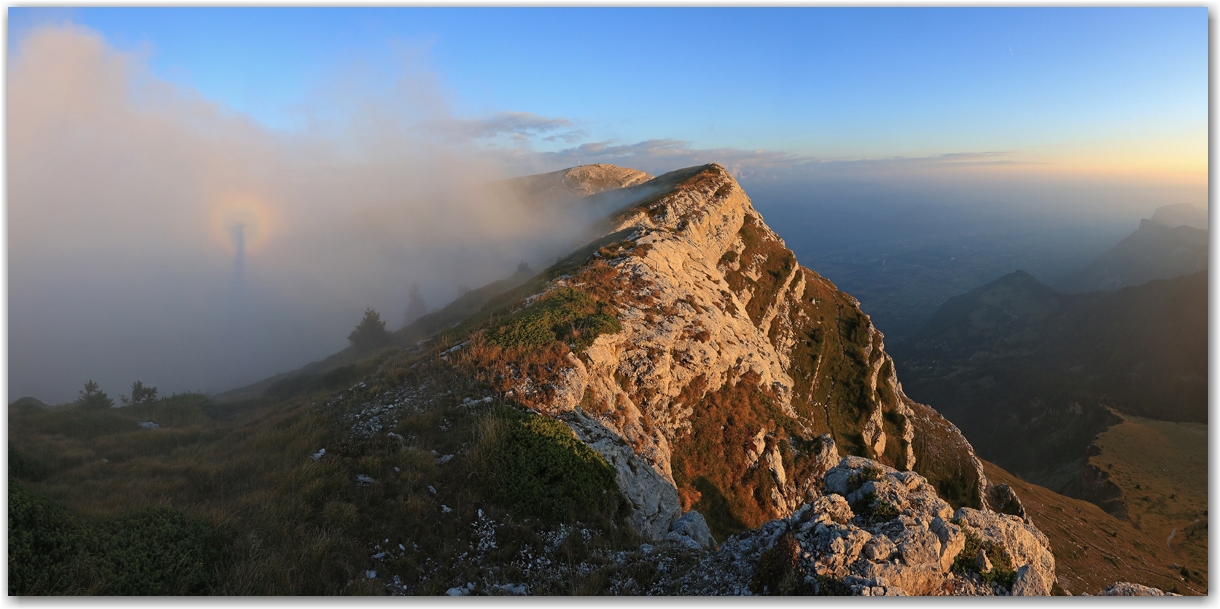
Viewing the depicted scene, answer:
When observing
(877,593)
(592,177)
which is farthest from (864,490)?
(592,177)

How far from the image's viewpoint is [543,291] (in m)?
24.2

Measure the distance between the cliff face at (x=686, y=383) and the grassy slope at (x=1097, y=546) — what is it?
10945mm

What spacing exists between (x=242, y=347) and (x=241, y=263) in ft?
110

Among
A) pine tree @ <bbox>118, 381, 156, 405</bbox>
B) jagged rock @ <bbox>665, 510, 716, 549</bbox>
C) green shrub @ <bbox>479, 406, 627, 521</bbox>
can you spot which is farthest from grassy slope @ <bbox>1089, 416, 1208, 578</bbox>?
pine tree @ <bbox>118, 381, 156, 405</bbox>

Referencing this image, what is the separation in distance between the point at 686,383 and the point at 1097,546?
65.4m

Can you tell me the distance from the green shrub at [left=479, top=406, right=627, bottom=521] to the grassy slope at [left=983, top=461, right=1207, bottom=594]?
49675mm

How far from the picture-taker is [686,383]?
892 inches

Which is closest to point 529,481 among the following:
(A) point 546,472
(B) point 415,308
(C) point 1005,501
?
(A) point 546,472

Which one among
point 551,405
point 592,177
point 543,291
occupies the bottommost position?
point 551,405

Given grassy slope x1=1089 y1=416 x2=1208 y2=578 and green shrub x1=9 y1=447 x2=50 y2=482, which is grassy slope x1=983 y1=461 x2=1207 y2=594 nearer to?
grassy slope x1=1089 y1=416 x2=1208 y2=578

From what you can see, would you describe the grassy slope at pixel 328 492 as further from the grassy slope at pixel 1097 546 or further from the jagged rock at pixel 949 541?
the grassy slope at pixel 1097 546

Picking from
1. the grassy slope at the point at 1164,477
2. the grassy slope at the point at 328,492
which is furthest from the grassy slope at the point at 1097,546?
the grassy slope at the point at 328,492

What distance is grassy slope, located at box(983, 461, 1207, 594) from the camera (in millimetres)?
45375

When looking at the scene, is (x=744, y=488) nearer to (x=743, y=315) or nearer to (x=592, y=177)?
(x=743, y=315)
